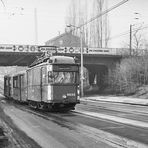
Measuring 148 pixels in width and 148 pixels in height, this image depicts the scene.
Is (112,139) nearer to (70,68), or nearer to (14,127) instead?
(14,127)

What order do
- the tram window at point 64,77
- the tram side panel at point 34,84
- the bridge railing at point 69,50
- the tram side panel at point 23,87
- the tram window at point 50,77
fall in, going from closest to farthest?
the tram window at point 50,77 → the tram window at point 64,77 → the tram side panel at point 34,84 → the tram side panel at point 23,87 → the bridge railing at point 69,50

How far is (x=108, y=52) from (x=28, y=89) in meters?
37.6

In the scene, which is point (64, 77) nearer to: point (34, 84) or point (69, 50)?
point (34, 84)

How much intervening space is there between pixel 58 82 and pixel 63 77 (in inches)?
18.3

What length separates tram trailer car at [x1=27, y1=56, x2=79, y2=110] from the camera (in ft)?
68.7

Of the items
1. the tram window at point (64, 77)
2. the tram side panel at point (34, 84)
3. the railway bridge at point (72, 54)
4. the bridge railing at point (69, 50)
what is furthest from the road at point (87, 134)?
the railway bridge at point (72, 54)

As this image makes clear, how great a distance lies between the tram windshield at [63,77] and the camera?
69.0 feet

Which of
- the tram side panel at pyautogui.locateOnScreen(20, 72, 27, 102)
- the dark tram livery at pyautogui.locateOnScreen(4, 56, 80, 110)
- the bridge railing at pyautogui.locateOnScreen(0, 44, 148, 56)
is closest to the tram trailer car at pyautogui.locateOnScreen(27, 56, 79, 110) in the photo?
the dark tram livery at pyautogui.locateOnScreen(4, 56, 80, 110)

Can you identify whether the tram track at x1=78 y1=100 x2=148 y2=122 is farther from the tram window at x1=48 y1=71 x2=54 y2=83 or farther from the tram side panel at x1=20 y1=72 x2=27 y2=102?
the tram side panel at x1=20 y1=72 x2=27 y2=102

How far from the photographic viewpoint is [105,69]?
66562 mm

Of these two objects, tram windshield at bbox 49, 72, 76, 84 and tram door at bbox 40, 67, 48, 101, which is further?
tram door at bbox 40, 67, 48, 101

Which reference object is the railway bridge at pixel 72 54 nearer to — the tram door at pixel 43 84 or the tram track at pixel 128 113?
the tram track at pixel 128 113

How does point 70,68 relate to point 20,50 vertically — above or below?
below

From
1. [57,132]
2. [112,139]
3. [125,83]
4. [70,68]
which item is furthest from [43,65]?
[125,83]
